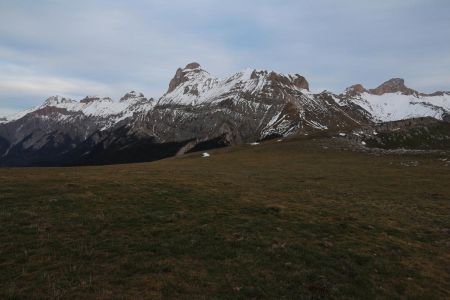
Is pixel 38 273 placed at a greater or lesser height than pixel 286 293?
greater

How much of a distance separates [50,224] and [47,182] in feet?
69.1

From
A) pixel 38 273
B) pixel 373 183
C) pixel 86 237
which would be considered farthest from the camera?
pixel 373 183

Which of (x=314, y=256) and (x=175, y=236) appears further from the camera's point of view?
(x=175, y=236)

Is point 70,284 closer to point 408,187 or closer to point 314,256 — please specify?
point 314,256

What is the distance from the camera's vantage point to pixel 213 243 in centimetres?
2270

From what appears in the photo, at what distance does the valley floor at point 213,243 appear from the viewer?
17.1m

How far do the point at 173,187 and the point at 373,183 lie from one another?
2888 cm

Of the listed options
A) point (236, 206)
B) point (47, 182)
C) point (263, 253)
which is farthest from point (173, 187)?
point (263, 253)

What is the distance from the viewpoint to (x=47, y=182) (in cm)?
4403

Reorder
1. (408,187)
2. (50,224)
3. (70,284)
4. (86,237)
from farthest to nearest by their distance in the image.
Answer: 1. (408,187)
2. (50,224)
3. (86,237)
4. (70,284)

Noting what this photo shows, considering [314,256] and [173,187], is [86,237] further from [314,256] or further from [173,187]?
[173,187]

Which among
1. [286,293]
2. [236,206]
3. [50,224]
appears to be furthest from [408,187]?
[50,224]

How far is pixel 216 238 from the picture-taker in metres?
23.6

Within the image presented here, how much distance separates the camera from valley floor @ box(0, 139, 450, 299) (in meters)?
17.1
